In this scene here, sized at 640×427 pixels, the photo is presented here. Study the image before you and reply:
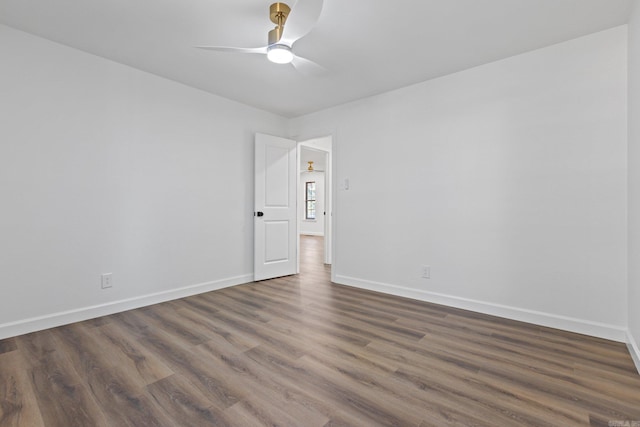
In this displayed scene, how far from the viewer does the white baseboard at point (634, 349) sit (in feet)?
6.38

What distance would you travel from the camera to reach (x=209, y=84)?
3514 millimetres

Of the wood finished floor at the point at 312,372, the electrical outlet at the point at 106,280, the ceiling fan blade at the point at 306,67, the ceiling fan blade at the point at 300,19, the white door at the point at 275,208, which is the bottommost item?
the wood finished floor at the point at 312,372

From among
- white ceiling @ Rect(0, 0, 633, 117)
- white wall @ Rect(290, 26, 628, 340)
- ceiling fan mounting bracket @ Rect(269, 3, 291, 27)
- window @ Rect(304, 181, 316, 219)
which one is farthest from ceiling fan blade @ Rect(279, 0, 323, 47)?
window @ Rect(304, 181, 316, 219)

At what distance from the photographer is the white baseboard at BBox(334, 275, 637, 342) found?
240cm

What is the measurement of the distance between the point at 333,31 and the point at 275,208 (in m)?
2.62

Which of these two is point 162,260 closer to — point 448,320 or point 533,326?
point 448,320

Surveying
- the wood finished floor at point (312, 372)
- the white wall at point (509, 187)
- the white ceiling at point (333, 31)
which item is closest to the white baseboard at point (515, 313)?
the white wall at point (509, 187)

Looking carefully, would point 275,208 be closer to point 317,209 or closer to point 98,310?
point 98,310

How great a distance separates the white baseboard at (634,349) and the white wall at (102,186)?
12.8 feet

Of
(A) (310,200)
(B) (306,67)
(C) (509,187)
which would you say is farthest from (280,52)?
(A) (310,200)

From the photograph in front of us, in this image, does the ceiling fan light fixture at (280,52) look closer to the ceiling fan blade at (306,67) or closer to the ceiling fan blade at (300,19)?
the ceiling fan blade at (300,19)

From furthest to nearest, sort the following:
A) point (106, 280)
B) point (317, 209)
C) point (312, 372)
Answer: point (317, 209) < point (106, 280) < point (312, 372)

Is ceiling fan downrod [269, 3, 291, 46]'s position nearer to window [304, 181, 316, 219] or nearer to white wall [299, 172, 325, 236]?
white wall [299, 172, 325, 236]

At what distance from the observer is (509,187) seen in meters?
2.84
